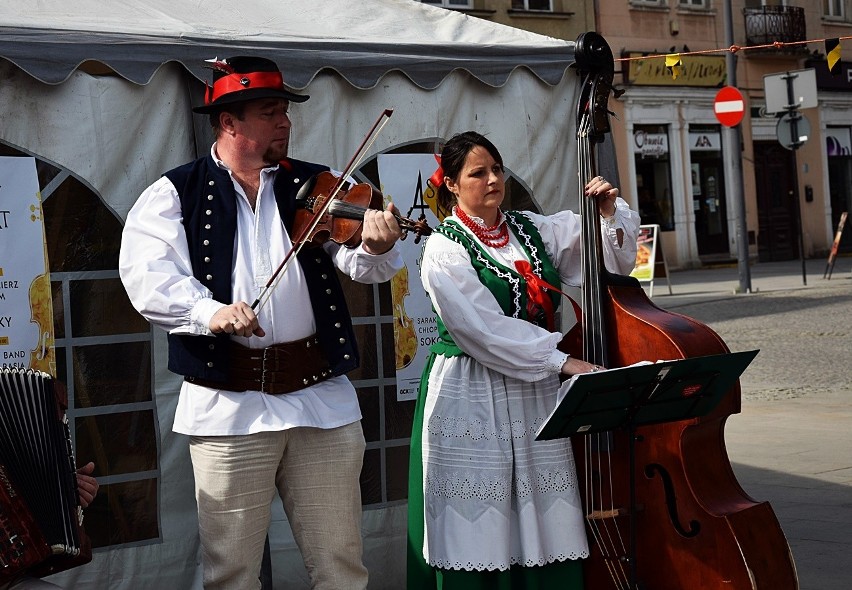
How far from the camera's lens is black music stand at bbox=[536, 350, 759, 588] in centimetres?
362

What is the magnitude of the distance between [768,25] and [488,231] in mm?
25404

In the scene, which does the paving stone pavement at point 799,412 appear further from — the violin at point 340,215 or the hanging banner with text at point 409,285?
the violin at point 340,215

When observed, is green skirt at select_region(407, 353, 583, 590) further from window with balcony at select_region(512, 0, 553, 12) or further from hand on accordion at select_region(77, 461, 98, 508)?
window with balcony at select_region(512, 0, 553, 12)

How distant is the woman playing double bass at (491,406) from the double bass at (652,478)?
0.08 meters

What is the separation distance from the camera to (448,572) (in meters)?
4.25

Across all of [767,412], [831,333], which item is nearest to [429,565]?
[767,412]

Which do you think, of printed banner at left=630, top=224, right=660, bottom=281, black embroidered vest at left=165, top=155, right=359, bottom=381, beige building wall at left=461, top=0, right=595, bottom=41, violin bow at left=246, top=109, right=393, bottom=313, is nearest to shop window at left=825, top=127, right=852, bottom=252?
beige building wall at left=461, top=0, right=595, bottom=41

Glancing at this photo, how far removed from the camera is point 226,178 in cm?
375

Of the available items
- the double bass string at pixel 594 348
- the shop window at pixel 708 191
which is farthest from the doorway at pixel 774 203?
the double bass string at pixel 594 348

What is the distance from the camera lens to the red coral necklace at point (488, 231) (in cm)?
436

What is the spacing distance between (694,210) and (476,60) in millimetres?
22676

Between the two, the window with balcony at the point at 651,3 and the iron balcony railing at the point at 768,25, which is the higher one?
the window with balcony at the point at 651,3

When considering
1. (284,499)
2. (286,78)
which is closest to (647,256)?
(286,78)

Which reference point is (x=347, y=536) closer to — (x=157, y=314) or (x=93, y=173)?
(x=157, y=314)
